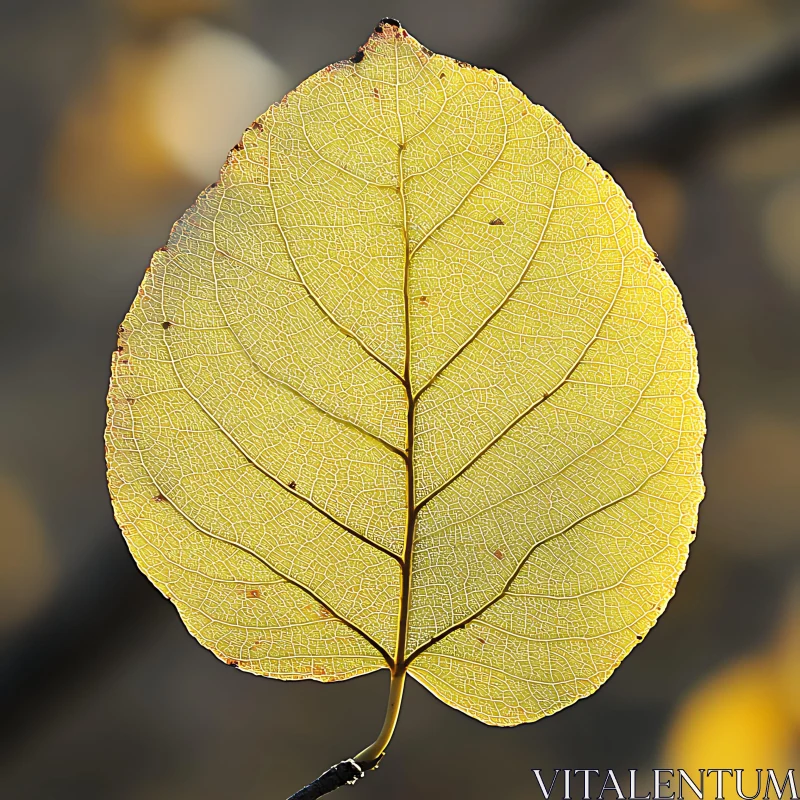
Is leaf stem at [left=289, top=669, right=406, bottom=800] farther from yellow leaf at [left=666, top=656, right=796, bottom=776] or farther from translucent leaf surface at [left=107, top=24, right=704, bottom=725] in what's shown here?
yellow leaf at [left=666, top=656, right=796, bottom=776]

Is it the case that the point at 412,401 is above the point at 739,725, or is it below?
above

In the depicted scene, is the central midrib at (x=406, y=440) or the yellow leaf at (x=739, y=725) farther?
the yellow leaf at (x=739, y=725)

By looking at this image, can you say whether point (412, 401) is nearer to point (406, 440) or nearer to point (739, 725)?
point (406, 440)

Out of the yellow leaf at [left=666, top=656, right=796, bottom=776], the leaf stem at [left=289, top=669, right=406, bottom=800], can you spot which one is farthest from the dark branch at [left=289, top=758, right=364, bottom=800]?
the yellow leaf at [left=666, top=656, right=796, bottom=776]

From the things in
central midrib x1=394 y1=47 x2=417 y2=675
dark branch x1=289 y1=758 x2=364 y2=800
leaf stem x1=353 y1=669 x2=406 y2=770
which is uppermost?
central midrib x1=394 y1=47 x2=417 y2=675

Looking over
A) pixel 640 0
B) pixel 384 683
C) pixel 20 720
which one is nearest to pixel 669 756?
pixel 384 683

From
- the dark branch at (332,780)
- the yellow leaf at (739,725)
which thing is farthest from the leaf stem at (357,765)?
the yellow leaf at (739,725)

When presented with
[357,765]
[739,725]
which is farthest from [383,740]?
[739,725]

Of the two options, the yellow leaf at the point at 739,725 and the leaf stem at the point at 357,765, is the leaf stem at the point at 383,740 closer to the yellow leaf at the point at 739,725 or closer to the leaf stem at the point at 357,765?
the leaf stem at the point at 357,765

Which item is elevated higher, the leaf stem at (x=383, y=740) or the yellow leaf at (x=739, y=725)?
the leaf stem at (x=383, y=740)
